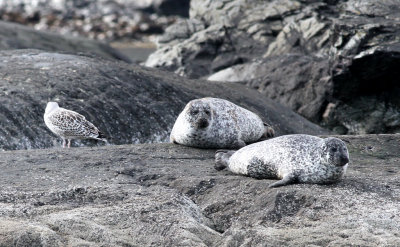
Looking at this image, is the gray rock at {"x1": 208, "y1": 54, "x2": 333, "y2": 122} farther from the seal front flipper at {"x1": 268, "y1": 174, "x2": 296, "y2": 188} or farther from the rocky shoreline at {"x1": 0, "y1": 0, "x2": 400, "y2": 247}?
the seal front flipper at {"x1": 268, "y1": 174, "x2": 296, "y2": 188}


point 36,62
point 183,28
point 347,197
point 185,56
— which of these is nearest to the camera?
point 347,197

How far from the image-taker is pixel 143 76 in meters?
11.8

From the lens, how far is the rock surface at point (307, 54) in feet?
42.2

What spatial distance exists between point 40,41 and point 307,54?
631cm

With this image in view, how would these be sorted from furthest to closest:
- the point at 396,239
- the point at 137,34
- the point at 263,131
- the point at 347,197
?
the point at 137,34 → the point at 263,131 → the point at 347,197 → the point at 396,239

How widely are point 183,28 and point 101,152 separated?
12.0m

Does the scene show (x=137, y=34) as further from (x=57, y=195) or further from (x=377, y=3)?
(x=57, y=195)

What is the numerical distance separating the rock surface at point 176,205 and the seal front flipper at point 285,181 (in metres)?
0.10

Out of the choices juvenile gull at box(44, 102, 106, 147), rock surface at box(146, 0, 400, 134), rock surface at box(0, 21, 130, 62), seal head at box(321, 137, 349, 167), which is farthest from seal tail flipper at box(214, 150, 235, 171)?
rock surface at box(0, 21, 130, 62)

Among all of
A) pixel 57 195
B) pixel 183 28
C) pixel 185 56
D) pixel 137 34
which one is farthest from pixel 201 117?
pixel 137 34

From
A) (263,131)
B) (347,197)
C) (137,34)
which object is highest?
(347,197)

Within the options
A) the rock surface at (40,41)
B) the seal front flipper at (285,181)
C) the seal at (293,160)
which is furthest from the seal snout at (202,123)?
the rock surface at (40,41)

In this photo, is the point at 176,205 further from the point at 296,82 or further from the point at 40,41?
the point at 40,41

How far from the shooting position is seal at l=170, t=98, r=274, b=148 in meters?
8.32
